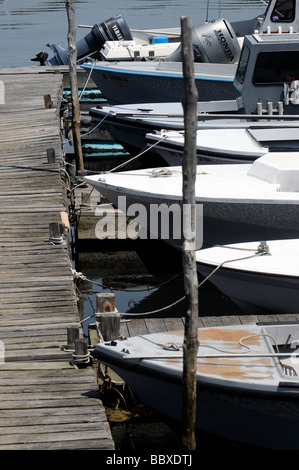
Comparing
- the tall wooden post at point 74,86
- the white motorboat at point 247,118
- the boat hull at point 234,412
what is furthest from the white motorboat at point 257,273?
the tall wooden post at point 74,86

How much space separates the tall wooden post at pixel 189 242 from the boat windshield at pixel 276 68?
10.4 m

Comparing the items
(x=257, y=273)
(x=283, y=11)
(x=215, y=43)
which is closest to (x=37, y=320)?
(x=257, y=273)

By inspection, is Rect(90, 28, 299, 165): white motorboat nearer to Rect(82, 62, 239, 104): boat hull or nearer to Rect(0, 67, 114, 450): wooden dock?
Rect(82, 62, 239, 104): boat hull

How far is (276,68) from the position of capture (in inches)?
670

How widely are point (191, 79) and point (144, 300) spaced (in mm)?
7252

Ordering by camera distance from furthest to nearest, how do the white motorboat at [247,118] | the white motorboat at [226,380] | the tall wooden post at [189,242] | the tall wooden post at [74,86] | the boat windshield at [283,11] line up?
the boat windshield at [283,11] → the tall wooden post at [74,86] → the white motorboat at [247,118] → the white motorboat at [226,380] → the tall wooden post at [189,242]

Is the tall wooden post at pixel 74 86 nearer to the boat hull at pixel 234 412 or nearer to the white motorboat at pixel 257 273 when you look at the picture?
the white motorboat at pixel 257 273

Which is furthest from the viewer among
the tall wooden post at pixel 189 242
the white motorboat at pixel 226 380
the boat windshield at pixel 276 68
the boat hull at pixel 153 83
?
the boat hull at pixel 153 83

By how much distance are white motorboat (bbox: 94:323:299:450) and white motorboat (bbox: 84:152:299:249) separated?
4311 millimetres

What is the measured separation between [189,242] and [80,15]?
4963cm

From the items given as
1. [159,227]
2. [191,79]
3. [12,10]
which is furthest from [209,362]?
[12,10]

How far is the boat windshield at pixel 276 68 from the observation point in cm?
1686

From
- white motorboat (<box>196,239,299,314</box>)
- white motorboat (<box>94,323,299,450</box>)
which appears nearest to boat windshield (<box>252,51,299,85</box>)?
white motorboat (<box>196,239,299,314</box>)

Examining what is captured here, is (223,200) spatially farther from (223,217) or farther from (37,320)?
(37,320)
